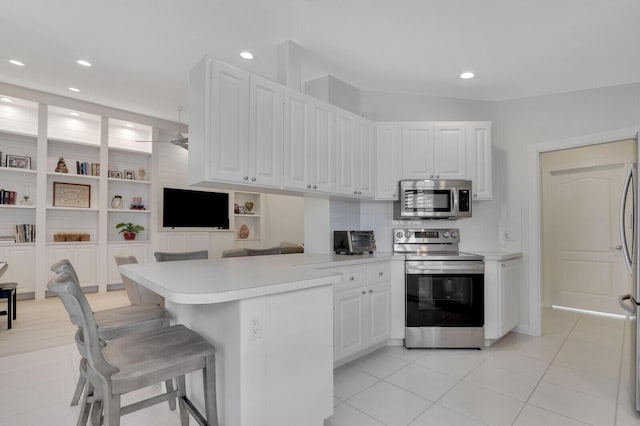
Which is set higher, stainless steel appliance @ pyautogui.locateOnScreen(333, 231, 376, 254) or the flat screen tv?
the flat screen tv

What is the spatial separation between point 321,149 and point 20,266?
199 inches

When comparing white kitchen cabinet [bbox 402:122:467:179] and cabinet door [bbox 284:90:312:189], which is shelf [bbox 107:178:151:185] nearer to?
cabinet door [bbox 284:90:312:189]

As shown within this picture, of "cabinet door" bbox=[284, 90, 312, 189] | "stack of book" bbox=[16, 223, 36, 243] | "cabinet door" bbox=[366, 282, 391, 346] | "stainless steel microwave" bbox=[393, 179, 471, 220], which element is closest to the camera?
"cabinet door" bbox=[284, 90, 312, 189]

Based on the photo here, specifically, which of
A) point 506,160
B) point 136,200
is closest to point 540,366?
point 506,160

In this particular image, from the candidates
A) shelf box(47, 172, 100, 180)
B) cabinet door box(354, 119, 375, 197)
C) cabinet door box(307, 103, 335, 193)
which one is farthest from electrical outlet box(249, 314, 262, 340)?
shelf box(47, 172, 100, 180)

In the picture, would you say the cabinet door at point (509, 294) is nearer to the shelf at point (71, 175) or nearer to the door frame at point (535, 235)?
the door frame at point (535, 235)

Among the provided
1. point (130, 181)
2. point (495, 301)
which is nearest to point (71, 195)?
point (130, 181)

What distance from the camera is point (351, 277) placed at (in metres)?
2.65

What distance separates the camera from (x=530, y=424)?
194 cm

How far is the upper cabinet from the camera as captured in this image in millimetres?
2258

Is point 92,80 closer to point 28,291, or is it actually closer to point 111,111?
point 111,111

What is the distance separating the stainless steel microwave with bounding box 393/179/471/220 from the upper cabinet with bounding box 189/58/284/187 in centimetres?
150

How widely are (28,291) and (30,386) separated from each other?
3458mm

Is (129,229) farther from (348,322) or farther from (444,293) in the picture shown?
(444,293)
